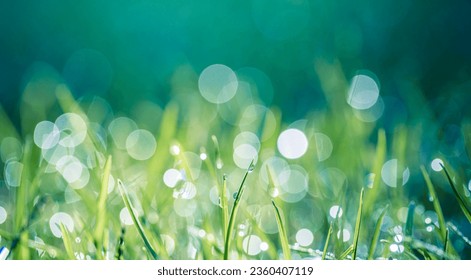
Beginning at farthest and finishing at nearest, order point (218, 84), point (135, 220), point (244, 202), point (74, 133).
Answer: point (218, 84), point (74, 133), point (244, 202), point (135, 220)

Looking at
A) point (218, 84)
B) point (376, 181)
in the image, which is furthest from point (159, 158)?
point (218, 84)

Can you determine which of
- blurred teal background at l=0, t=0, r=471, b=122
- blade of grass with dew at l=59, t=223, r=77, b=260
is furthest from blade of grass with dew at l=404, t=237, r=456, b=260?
blurred teal background at l=0, t=0, r=471, b=122

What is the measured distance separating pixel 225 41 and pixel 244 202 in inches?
29.6

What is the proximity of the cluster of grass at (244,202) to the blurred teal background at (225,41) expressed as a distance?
0.84 feet

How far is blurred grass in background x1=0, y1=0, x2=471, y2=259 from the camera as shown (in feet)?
1.51

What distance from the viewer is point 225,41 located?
1195 millimetres

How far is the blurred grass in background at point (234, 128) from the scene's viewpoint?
46cm

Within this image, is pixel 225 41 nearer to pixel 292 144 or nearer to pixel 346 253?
pixel 292 144

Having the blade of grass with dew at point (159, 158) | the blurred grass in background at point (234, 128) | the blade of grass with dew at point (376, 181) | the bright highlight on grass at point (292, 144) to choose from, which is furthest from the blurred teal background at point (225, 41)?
the blade of grass with dew at point (376, 181)

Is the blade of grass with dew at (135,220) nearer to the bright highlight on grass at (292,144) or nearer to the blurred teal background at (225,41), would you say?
the bright highlight on grass at (292,144)

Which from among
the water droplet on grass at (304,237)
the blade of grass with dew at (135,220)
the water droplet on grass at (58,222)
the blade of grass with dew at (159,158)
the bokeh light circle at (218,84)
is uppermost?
the blade of grass with dew at (135,220)

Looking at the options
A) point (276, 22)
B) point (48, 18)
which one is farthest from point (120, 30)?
point (276, 22)

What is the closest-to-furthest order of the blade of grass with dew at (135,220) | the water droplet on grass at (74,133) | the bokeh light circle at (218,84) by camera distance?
1. the blade of grass with dew at (135,220)
2. the water droplet on grass at (74,133)
3. the bokeh light circle at (218,84)

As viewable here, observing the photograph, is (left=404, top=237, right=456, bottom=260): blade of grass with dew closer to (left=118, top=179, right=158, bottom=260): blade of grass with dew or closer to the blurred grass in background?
the blurred grass in background
